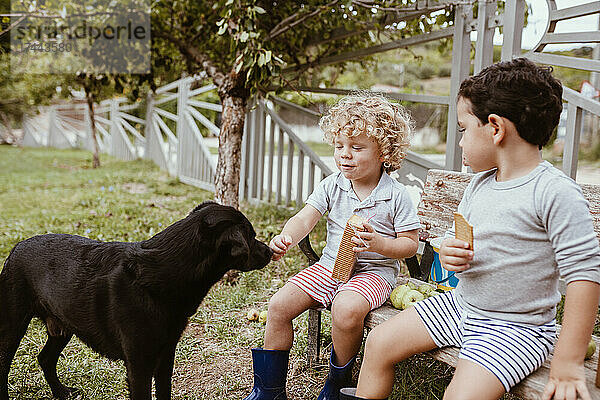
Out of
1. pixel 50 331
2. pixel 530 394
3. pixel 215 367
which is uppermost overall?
pixel 530 394

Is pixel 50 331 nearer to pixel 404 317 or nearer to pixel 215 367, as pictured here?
pixel 215 367

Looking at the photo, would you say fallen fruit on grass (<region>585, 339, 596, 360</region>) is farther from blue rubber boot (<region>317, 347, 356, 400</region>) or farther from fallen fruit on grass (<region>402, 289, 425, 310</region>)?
blue rubber boot (<region>317, 347, 356, 400</region>)

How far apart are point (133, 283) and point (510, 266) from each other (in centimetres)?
150

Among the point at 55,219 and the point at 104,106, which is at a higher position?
the point at 104,106

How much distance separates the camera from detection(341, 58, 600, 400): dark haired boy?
1.73 metres

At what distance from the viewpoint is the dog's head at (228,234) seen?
7.38 ft

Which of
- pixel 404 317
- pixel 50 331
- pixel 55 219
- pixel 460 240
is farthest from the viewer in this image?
pixel 55 219

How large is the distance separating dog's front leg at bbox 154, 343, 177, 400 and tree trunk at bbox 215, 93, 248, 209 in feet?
7.86

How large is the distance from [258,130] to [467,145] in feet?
18.6

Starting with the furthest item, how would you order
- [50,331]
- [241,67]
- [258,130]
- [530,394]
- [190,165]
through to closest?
[190,165] → [258,130] → [241,67] → [50,331] → [530,394]

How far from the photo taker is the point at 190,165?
9922mm

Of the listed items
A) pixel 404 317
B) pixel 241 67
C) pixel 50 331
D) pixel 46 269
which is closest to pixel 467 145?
pixel 404 317

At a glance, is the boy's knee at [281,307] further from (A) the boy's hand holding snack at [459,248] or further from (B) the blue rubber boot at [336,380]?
(A) the boy's hand holding snack at [459,248]

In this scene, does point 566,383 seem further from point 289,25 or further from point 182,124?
point 182,124
